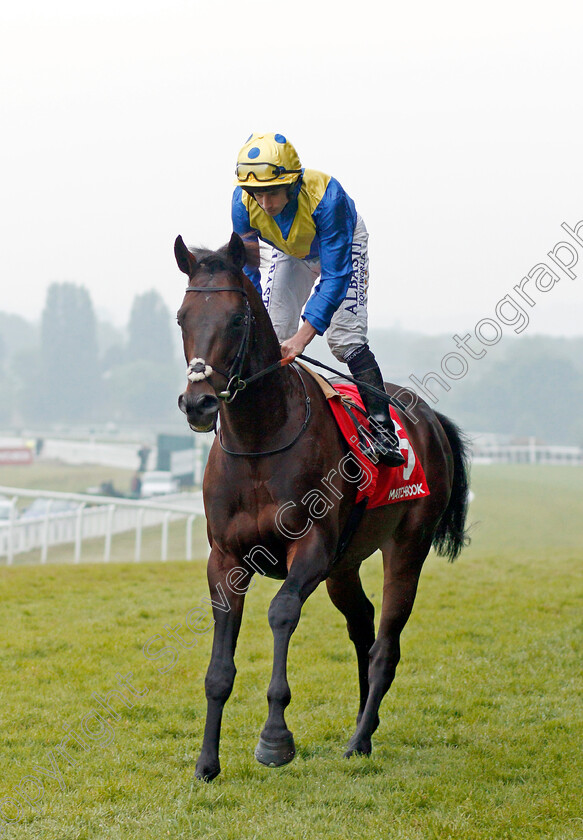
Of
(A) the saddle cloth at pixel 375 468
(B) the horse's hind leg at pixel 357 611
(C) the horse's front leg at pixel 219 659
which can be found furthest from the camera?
(B) the horse's hind leg at pixel 357 611

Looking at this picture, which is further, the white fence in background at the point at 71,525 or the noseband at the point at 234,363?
the white fence in background at the point at 71,525

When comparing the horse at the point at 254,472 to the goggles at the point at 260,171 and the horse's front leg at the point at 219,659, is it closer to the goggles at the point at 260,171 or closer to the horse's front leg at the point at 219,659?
the horse's front leg at the point at 219,659

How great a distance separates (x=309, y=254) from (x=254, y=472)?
45.9 inches

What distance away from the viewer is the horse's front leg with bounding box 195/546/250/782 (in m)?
3.57

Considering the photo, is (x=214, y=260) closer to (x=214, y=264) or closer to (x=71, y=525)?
(x=214, y=264)

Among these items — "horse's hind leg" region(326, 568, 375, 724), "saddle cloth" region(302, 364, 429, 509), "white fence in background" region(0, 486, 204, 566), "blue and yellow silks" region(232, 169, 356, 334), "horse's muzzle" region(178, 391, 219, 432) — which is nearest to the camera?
"horse's muzzle" region(178, 391, 219, 432)

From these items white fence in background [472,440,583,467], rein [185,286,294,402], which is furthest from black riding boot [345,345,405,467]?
white fence in background [472,440,583,467]

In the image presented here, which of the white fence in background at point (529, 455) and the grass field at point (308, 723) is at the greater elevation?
the white fence in background at point (529, 455)

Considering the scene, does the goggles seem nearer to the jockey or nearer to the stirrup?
the jockey

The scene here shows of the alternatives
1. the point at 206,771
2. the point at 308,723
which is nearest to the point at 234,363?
the point at 206,771

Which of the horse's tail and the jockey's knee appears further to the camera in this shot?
the horse's tail

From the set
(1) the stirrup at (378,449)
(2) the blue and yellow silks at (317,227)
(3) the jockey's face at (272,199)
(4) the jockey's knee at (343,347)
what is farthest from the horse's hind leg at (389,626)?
(3) the jockey's face at (272,199)

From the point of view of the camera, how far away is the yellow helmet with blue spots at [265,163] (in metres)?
3.64

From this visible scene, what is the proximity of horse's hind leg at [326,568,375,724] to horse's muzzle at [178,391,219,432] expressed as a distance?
5.86 feet
